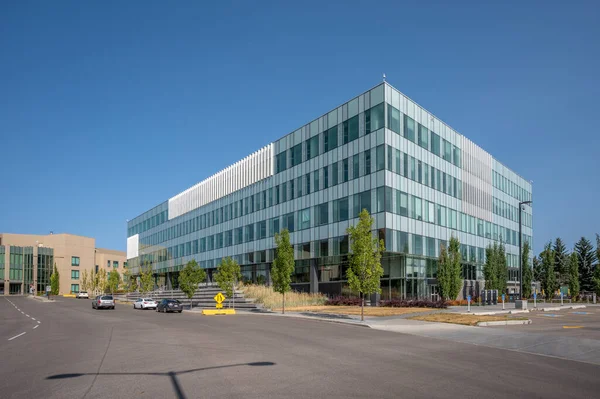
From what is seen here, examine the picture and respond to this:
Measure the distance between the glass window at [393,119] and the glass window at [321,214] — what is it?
10.4 meters

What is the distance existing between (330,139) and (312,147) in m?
3.25

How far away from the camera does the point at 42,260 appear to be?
457ft

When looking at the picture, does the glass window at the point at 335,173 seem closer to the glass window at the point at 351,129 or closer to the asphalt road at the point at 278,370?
the glass window at the point at 351,129

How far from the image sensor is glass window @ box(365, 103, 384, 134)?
152 ft

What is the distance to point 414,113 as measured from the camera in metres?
50.5

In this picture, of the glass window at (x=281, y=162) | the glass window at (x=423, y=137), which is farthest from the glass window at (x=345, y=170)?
the glass window at (x=281, y=162)

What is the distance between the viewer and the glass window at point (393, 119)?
153 feet

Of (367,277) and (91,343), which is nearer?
(91,343)

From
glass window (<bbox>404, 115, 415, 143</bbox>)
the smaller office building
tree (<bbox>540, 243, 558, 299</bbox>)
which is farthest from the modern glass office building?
the smaller office building

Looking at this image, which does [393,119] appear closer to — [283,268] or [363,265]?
[283,268]

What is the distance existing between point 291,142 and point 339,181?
35.0 feet

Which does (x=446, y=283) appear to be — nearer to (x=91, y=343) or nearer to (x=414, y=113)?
(x=414, y=113)

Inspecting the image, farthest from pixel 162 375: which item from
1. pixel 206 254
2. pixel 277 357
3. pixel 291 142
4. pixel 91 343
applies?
pixel 206 254

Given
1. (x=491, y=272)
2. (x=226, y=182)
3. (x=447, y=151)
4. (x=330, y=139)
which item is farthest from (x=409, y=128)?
(x=226, y=182)
